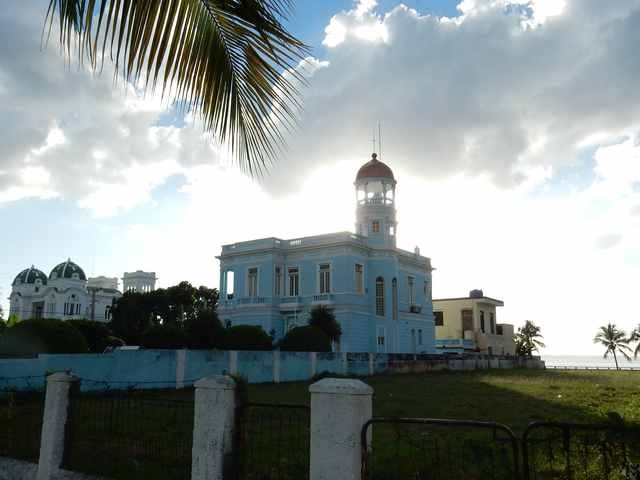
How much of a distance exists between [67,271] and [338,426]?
8349 centimetres

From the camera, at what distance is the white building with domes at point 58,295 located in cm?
7775

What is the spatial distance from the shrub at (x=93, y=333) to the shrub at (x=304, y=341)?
28.5 feet

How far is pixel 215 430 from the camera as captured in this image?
6047 mm

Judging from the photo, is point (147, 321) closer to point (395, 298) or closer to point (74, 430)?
point (395, 298)

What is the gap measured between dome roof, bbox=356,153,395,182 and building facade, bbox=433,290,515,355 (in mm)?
22014

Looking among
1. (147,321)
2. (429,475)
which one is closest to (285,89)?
(429,475)

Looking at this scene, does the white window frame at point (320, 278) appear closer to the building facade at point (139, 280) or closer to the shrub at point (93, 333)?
the shrub at point (93, 333)

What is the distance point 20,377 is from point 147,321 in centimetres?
3908

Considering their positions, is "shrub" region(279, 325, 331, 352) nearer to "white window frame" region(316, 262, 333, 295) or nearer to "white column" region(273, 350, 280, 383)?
"white column" region(273, 350, 280, 383)

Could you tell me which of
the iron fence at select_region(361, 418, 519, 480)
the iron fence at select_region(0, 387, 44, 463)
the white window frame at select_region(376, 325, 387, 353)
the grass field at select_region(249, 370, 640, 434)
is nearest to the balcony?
the white window frame at select_region(376, 325, 387, 353)

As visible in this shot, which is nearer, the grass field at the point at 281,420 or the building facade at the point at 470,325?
the grass field at the point at 281,420

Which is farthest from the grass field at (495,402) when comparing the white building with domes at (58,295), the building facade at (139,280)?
the building facade at (139,280)

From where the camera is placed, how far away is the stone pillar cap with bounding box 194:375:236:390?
6.07 meters

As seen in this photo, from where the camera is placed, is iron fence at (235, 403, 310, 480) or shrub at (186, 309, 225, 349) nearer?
iron fence at (235, 403, 310, 480)
